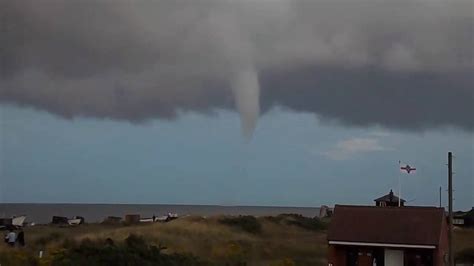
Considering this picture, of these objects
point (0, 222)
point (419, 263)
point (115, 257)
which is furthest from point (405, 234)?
point (0, 222)

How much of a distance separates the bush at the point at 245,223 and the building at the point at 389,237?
3146 cm

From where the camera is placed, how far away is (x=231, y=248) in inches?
1734

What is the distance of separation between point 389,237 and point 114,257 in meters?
14.4

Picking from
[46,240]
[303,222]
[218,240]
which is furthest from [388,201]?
[303,222]

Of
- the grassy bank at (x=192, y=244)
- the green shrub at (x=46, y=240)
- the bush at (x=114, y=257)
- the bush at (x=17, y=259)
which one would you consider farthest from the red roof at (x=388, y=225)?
the green shrub at (x=46, y=240)

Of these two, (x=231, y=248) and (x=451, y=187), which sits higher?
(x=451, y=187)

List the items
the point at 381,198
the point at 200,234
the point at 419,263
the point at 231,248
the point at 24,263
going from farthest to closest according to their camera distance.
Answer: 1. the point at 200,234
2. the point at 381,198
3. the point at 231,248
4. the point at 419,263
5. the point at 24,263

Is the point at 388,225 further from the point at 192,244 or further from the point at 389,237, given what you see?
the point at 192,244

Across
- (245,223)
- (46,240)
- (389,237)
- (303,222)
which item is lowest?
(46,240)

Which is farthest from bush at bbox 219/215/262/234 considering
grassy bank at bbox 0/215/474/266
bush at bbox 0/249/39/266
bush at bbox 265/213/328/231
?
bush at bbox 0/249/39/266

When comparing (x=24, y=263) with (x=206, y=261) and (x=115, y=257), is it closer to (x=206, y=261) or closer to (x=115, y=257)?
(x=115, y=257)

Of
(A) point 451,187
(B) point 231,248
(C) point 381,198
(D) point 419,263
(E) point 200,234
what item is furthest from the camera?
(E) point 200,234

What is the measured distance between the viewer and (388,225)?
37500 millimetres

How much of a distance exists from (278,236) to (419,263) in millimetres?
30838
